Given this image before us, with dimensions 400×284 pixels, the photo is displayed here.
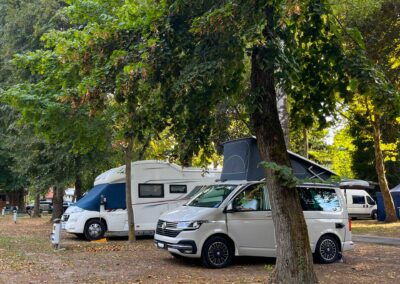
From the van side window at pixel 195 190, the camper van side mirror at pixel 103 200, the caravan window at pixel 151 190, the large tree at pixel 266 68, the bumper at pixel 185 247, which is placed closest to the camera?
the large tree at pixel 266 68

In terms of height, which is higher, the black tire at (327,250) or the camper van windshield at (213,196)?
the camper van windshield at (213,196)

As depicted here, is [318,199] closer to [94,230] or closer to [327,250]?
[327,250]

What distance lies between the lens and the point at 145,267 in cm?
1077

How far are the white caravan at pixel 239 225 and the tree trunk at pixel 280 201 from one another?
2.52 m

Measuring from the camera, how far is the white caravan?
10656mm

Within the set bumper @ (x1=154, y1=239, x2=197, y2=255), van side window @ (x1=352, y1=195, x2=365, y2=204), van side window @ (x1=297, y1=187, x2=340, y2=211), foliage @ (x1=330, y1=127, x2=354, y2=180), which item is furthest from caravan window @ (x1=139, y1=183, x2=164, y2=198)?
foliage @ (x1=330, y1=127, x2=354, y2=180)

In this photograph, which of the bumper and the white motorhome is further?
the white motorhome

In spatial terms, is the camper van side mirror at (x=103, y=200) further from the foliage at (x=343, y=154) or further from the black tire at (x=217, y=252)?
the foliage at (x=343, y=154)

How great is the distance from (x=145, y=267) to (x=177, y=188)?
805cm

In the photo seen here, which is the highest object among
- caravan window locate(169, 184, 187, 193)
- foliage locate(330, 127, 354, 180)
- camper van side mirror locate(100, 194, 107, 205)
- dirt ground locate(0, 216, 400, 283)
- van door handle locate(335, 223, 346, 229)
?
foliage locate(330, 127, 354, 180)

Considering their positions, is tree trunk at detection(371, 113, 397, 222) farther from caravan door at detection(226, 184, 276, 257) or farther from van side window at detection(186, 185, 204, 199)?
caravan door at detection(226, 184, 276, 257)

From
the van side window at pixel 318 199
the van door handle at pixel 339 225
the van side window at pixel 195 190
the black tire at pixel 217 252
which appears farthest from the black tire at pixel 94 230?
the van door handle at pixel 339 225

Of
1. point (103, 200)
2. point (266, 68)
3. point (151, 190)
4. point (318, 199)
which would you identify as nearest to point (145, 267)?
point (318, 199)

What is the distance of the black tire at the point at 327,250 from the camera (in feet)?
38.2
